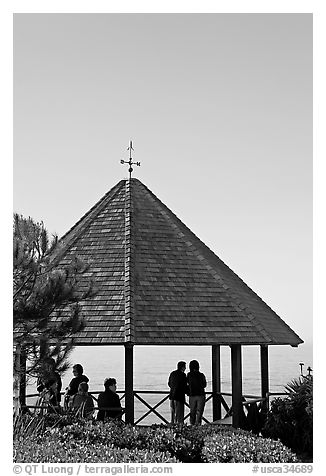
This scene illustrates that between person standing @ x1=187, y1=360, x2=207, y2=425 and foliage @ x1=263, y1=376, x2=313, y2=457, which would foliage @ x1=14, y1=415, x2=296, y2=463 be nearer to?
foliage @ x1=263, y1=376, x2=313, y2=457

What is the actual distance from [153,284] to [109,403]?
7.30 ft

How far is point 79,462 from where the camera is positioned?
9891 mm

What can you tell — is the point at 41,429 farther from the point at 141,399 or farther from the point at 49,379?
the point at 141,399

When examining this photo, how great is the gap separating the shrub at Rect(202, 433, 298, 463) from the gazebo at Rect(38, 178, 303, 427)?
2706 millimetres

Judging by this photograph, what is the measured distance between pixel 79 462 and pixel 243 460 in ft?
6.77

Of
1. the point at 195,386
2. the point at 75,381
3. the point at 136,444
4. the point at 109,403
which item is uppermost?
the point at 75,381

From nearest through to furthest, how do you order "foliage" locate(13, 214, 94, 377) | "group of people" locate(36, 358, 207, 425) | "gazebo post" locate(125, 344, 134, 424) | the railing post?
"foliage" locate(13, 214, 94, 377), the railing post, "group of people" locate(36, 358, 207, 425), "gazebo post" locate(125, 344, 134, 424)

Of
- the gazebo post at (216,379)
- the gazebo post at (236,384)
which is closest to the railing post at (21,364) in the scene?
the gazebo post at (236,384)

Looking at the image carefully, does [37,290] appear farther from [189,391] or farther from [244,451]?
[189,391]

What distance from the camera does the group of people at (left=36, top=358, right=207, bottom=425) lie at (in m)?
13.8

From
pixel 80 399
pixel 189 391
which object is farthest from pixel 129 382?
pixel 189 391

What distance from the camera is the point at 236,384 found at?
14.9 metres

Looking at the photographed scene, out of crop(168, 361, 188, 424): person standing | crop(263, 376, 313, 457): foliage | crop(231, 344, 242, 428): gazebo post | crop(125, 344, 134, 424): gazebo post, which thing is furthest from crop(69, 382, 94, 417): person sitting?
crop(263, 376, 313, 457): foliage
